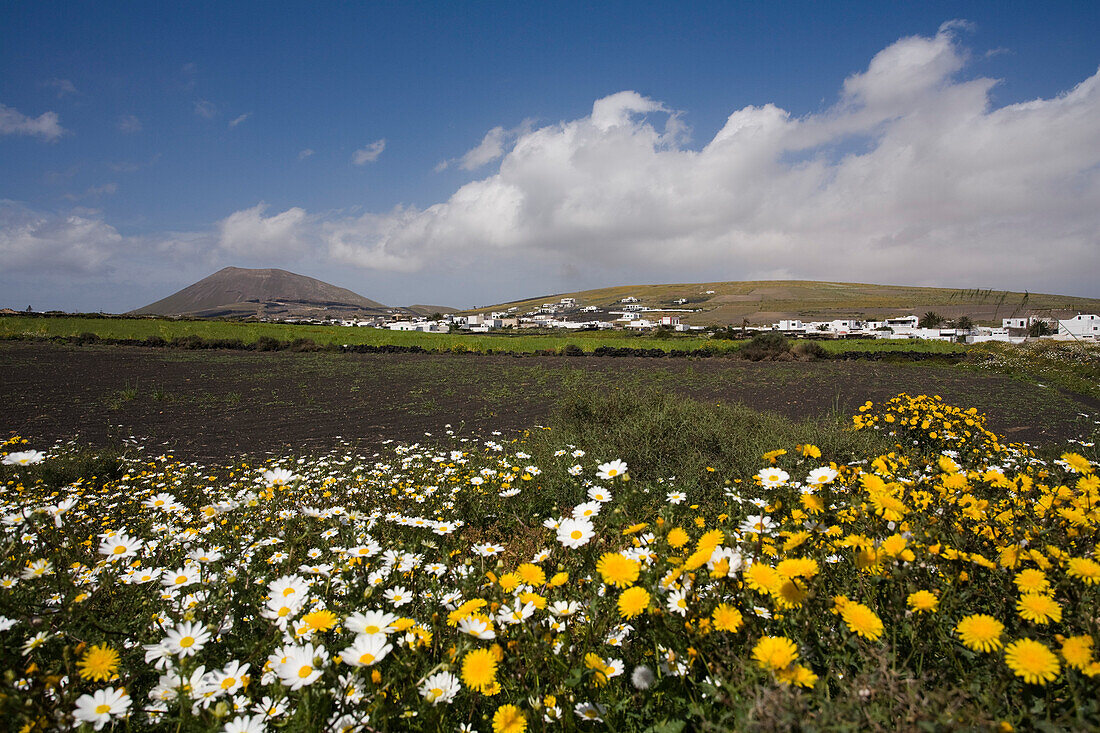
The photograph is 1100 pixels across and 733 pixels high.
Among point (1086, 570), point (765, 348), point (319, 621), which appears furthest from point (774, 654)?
point (765, 348)

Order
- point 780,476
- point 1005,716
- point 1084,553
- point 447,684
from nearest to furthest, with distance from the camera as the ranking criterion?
point 1005,716, point 447,684, point 1084,553, point 780,476

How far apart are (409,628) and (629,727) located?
0.65 metres

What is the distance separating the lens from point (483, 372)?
20.2m

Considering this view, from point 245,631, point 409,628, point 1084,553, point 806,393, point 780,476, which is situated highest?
point 780,476

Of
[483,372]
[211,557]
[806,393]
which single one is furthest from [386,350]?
[211,557]

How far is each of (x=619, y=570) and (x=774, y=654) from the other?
401 mm

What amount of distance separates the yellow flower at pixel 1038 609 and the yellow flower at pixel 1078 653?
0.15 m

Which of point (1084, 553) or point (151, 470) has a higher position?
point (1084, 553)

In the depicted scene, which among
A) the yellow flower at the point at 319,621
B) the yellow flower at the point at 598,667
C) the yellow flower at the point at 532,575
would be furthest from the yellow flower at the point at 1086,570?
the yellow flower at the point at 319,621

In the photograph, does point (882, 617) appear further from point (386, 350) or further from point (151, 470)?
point (386, 350)

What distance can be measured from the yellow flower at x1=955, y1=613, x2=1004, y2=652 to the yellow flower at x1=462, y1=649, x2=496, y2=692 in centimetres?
104

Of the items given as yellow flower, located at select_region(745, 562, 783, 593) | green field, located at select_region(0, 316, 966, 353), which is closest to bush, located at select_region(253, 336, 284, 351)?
green field, located at select_region(0, 316, 966, 353)

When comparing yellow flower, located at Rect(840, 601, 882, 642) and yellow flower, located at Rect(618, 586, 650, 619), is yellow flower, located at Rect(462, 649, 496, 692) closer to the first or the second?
yellow flower, located at Rect(618, 586, 650, 619)

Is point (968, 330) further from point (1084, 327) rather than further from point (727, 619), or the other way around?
point (727, 619)
